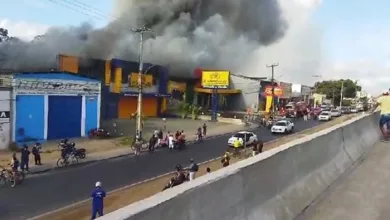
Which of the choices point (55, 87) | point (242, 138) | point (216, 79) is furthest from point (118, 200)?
point (216, 79)

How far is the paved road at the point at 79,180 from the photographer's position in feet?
44.0

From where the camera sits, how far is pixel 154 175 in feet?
63.4

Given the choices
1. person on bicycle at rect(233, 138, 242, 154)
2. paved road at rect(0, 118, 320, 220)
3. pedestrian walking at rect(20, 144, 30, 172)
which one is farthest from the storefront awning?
pedestrian walking at rect(20, 144, 30, 172)

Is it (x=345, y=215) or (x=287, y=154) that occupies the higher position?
(x=287, y=154)

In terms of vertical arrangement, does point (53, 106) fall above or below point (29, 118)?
above

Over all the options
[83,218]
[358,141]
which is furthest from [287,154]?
[83,218]

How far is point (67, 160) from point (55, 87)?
8921mm

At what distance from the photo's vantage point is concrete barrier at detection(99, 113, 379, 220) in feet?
11.2

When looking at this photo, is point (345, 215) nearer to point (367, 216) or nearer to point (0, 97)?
point (367, 216)

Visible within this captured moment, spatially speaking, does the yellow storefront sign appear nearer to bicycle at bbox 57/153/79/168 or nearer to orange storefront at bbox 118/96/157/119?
orange storefront at bbox 118/96/157/119

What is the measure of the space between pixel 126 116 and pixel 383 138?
37155mm

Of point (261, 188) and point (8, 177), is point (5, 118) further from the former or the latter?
point (261, 188)

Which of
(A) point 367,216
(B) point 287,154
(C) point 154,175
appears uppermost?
(B) point 287,154

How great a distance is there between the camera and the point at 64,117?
98.3 ft
